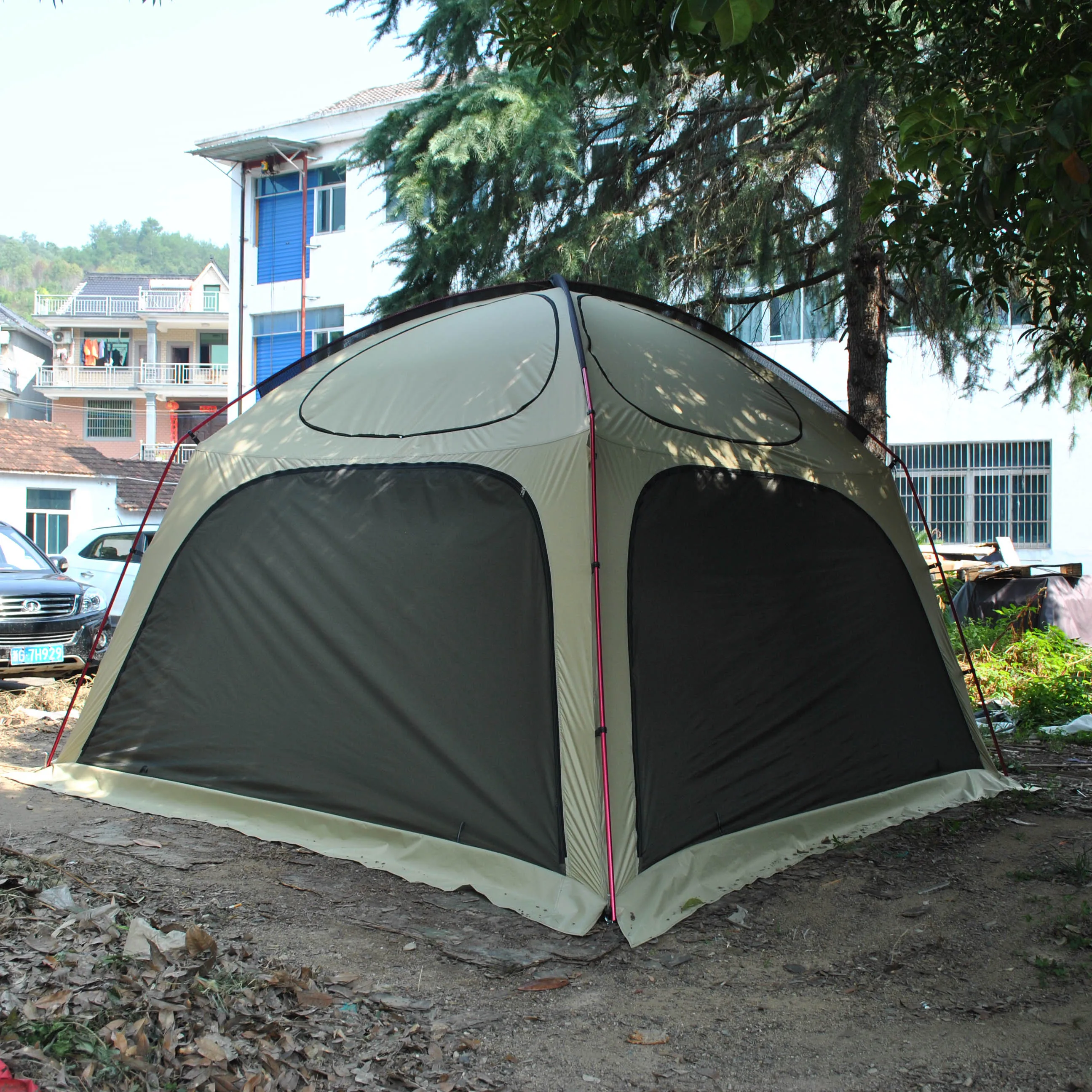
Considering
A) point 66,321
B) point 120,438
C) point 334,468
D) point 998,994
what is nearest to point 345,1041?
point 998,994

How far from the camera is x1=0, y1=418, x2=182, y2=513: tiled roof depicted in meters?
23.8

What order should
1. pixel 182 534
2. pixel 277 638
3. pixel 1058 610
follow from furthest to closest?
pixel 1058 610 → pixel 182 534 → pixel 277 638

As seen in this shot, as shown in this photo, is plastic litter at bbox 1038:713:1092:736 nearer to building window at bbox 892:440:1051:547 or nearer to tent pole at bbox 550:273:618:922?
tent pole at bbox 550:273:618:922

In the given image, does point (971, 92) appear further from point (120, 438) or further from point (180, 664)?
point (120, 438)

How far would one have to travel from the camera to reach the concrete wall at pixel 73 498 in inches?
924

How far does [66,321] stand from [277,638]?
1531 inches

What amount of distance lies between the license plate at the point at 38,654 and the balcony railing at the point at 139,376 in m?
29.7

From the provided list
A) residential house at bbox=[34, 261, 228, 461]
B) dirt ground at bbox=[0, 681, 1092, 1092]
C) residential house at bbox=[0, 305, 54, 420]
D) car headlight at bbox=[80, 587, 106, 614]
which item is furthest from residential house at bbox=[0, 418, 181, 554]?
dirt ground at bbox=[0, 681, 1092, 1092]

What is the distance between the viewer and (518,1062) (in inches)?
113

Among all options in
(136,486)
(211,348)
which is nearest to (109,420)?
(211,348)

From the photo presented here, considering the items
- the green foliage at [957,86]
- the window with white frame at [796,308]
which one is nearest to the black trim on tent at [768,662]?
the green foliage at [957,86]

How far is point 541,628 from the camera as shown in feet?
13.4

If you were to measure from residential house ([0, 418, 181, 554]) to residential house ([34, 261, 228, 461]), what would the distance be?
9.58 m

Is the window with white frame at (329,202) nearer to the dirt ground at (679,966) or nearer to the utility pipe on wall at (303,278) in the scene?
the utility pipe on wall at (303,278)
